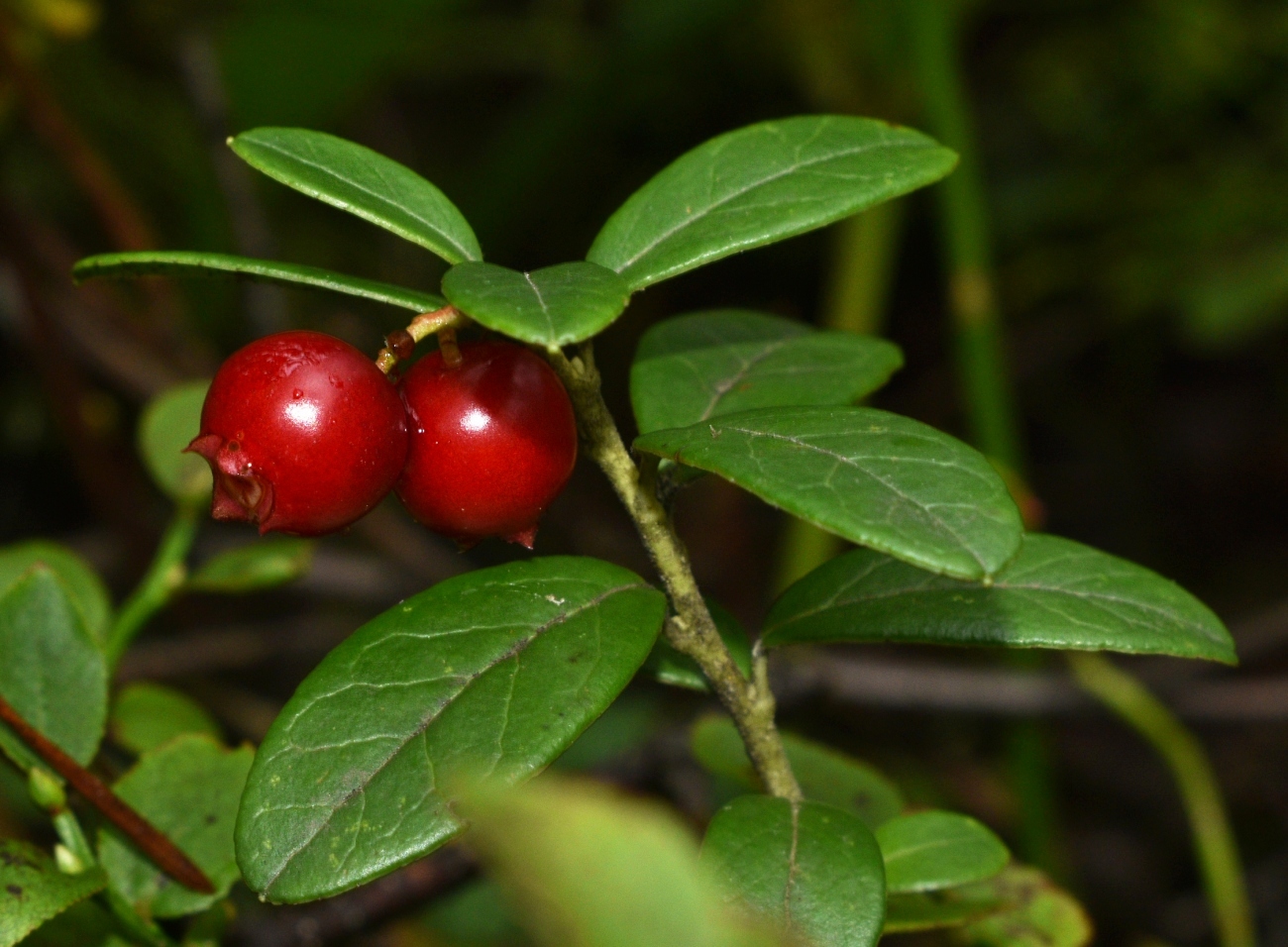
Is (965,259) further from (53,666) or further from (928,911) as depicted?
(53,666)

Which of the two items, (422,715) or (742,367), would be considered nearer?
(422,715)

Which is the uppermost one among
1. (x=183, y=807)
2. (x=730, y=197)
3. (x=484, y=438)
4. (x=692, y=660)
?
(x=730, y=197)

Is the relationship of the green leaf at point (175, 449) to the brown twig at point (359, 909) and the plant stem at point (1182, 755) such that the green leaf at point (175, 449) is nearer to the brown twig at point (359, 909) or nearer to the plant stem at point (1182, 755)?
the brown twig at point (359, 909)

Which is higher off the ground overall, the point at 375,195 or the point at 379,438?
the point at 375,195

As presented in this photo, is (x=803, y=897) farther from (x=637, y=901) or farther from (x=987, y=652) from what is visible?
(x=987, y=652)

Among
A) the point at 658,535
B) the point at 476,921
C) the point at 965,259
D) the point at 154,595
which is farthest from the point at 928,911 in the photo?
the point at 965,259

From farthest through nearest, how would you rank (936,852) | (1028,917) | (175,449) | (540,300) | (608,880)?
1. (175,449)
2. (1028,917)
3. (936,852)
4. (540,300)
5. (608,880)

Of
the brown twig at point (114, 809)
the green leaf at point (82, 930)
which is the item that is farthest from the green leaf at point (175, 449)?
the green leaf at point (82, 930)
